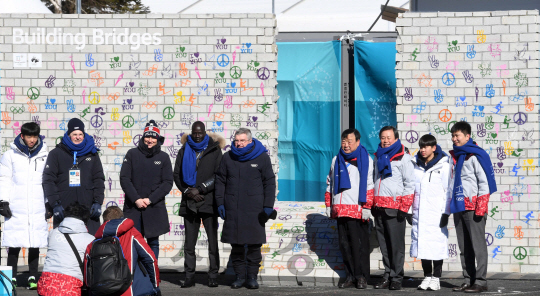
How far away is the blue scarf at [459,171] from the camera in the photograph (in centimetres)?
763

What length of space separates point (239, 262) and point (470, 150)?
112 inches

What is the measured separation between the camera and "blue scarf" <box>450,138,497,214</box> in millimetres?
7633

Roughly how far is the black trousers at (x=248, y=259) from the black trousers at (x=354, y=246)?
972 mm

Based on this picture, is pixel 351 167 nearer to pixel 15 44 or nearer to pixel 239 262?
pixel 239 262

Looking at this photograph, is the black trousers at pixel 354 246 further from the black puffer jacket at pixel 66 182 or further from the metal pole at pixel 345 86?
the metal pole at pixel 345 86

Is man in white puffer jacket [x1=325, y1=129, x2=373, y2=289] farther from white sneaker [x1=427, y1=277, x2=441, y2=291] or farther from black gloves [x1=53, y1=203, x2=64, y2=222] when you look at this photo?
black gloves [x1=53, y1=203, x2=64, y2=222]

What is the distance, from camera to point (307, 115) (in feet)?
38.4

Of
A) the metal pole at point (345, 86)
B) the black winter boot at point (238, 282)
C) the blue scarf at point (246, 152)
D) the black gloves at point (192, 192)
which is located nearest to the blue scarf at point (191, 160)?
the black gloves at point (192, 192)

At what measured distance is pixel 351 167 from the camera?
8.12m

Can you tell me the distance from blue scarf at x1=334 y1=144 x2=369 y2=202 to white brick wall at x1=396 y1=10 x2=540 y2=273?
1602 millimetres

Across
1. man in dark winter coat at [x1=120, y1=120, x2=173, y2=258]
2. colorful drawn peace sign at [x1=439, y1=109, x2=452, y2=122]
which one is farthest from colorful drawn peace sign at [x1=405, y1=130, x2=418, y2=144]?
man in dark winter coat at [x1=120, y1=120, x2=173, y2=258]

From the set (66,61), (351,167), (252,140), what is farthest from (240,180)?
(66,61)

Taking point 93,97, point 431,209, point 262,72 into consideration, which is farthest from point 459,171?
point 93,97

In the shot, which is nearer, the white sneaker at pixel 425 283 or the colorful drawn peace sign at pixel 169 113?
the white sneaker at pixel 425 283
